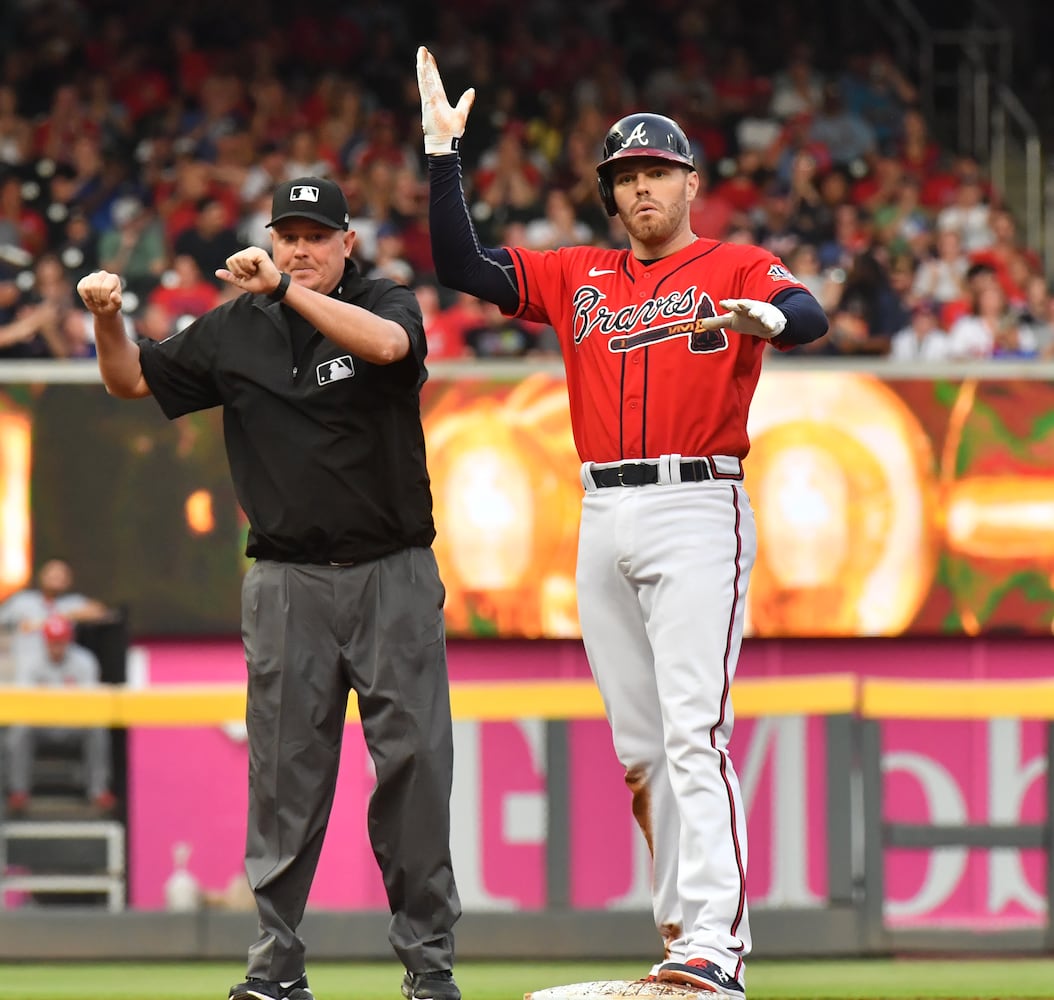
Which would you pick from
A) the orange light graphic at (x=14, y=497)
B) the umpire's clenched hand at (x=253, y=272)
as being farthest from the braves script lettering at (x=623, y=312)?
the orange light graphic at (x=14, y=497)

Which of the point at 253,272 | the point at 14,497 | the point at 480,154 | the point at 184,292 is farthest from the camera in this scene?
the point at 480,154

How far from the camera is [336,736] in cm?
419

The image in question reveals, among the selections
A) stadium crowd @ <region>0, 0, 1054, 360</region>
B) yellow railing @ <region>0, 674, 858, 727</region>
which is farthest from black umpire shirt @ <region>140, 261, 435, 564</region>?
stadium crowd @ <region>0, 0, 1054, 360</region>

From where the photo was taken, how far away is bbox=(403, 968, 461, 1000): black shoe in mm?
4031

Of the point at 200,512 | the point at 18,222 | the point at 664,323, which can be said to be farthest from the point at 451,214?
the point at 18,222

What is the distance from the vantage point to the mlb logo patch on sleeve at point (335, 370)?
4.14m

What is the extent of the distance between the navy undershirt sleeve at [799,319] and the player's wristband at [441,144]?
883 millimetres

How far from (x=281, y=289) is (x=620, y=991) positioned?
172 cm

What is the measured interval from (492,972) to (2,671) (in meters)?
3.31

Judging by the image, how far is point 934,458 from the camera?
7.97 metres

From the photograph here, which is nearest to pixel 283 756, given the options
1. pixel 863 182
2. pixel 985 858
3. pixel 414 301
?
pixel 414 301

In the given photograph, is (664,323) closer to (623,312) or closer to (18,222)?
(623,312)

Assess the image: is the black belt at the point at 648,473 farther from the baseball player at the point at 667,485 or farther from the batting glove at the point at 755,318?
the batting glove at the point at 755,318

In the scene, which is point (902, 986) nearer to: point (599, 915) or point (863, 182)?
point (599, 915)
